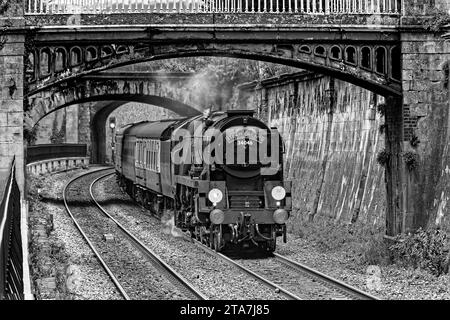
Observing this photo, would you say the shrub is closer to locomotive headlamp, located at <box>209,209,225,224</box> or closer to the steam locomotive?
the steam locomotive

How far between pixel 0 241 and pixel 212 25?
11687mm

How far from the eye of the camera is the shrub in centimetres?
1698

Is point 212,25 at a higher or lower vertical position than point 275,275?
higher

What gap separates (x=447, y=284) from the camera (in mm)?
15586

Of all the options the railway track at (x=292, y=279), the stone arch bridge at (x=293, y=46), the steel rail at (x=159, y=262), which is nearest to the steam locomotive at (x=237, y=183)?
the railway track at (x=292, y=279)

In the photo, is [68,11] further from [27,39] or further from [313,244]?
[313,244]

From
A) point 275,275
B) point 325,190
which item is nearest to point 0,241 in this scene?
point 275,275

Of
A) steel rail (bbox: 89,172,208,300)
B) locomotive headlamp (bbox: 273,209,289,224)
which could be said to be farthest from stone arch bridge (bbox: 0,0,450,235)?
steel rail (bbox: 89,172,208,300)

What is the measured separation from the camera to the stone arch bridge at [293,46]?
2002cm

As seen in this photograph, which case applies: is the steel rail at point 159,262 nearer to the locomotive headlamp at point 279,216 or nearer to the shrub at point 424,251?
the locomotive headlamp at point 279,216

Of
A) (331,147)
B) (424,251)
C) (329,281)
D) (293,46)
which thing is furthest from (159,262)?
(331,147)

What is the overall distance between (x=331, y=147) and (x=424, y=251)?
9.22 m

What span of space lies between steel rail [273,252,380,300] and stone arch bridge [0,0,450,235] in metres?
3.23
